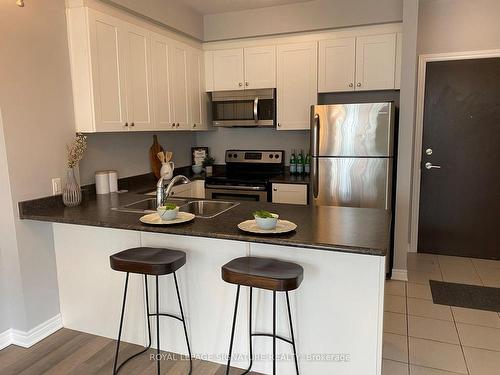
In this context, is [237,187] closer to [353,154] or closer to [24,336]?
[353,154]

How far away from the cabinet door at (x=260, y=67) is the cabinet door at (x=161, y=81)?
90 centimetres

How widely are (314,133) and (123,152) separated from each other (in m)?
1.77

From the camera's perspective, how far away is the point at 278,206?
268cm

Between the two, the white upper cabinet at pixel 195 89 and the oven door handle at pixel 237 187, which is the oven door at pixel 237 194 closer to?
the oven door handle at pixel 237 187

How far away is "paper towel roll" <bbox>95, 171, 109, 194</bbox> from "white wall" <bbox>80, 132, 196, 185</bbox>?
0.08 metres

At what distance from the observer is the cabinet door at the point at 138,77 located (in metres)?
3.08

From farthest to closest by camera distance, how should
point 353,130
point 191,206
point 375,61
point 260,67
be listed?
1. point 260,67
2. point 375,61
3. point 353,130
4. point 191,206

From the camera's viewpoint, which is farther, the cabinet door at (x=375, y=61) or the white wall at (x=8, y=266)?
the cabinet door at (x=375, y=61)

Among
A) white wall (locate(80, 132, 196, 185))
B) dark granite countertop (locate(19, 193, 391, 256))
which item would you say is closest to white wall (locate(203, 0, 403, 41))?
white wall (locate(80, 132, 196, 185))

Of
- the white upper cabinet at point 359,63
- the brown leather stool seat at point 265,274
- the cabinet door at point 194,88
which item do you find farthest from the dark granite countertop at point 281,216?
the white upper cabinet at point 359,63

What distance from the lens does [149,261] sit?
6.71 feet

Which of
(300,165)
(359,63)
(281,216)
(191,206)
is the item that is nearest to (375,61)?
(359,63)

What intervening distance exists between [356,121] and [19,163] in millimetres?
2587

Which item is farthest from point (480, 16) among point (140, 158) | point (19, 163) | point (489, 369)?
point (19, 163)
